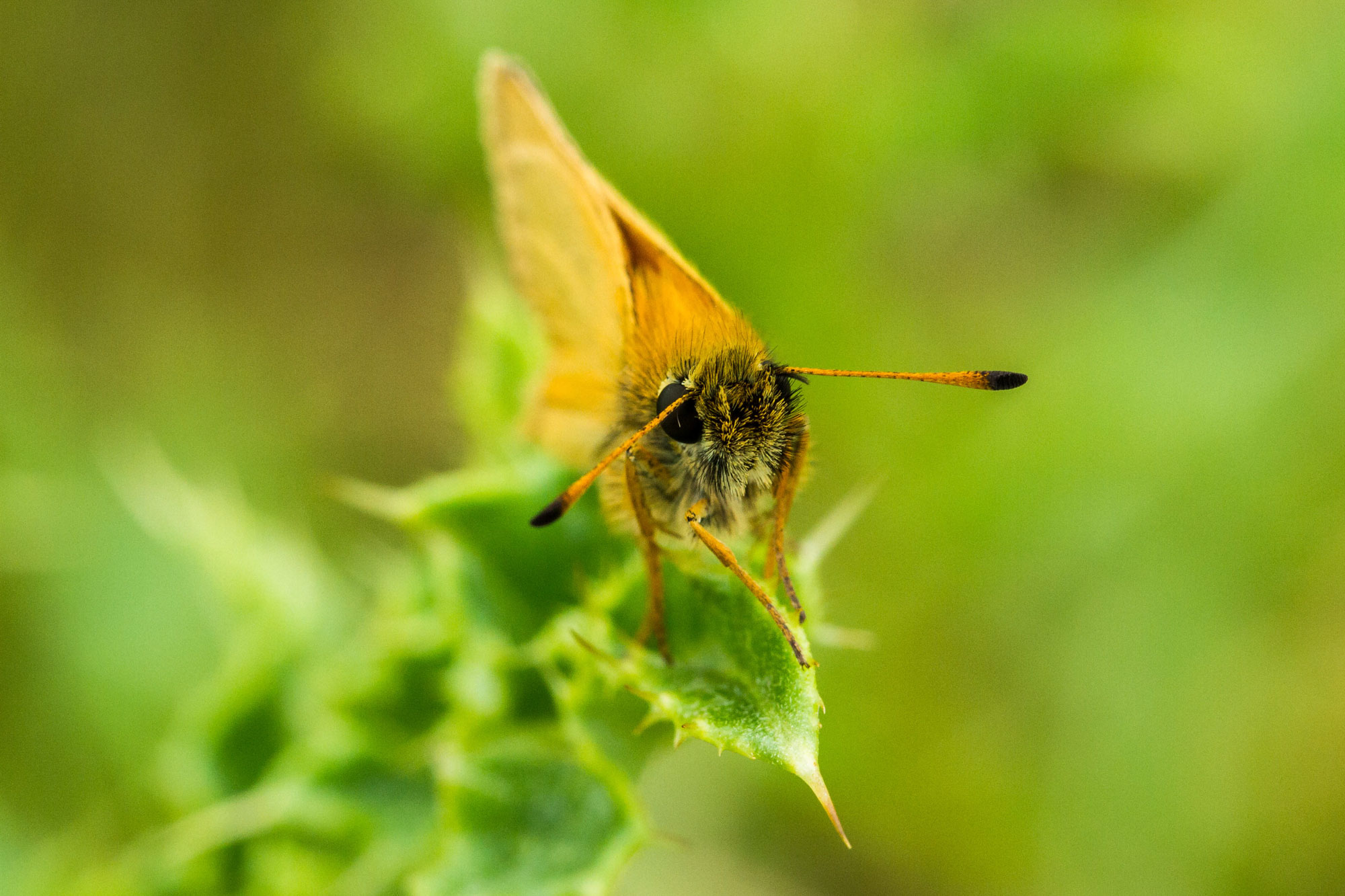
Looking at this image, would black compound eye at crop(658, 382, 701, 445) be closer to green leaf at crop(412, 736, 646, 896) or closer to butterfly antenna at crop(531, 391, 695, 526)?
butterfly antenna at crop(531, 391, 695, 526)

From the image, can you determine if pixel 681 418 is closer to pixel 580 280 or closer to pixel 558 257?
pixel 580 280

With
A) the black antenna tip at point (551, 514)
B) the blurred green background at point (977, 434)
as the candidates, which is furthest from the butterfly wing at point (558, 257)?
the blurred green background at point (977, 434)

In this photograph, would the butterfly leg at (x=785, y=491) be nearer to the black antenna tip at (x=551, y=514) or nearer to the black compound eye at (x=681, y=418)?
the black compound eye at (x=681, y=418)

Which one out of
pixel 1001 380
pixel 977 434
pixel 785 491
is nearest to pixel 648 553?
pixel 785 491

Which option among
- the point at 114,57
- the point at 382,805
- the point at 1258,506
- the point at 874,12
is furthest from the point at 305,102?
the point at 1258,506

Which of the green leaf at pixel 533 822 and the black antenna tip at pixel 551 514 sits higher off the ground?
the black antenna tip at pixel 551 514

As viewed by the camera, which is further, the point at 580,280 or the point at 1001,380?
the point at 580,280

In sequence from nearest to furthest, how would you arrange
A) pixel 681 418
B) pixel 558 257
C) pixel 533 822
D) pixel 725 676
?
pixel 725 676 → pixel 681 418 → pixel 533 822 → pixel 558 257
